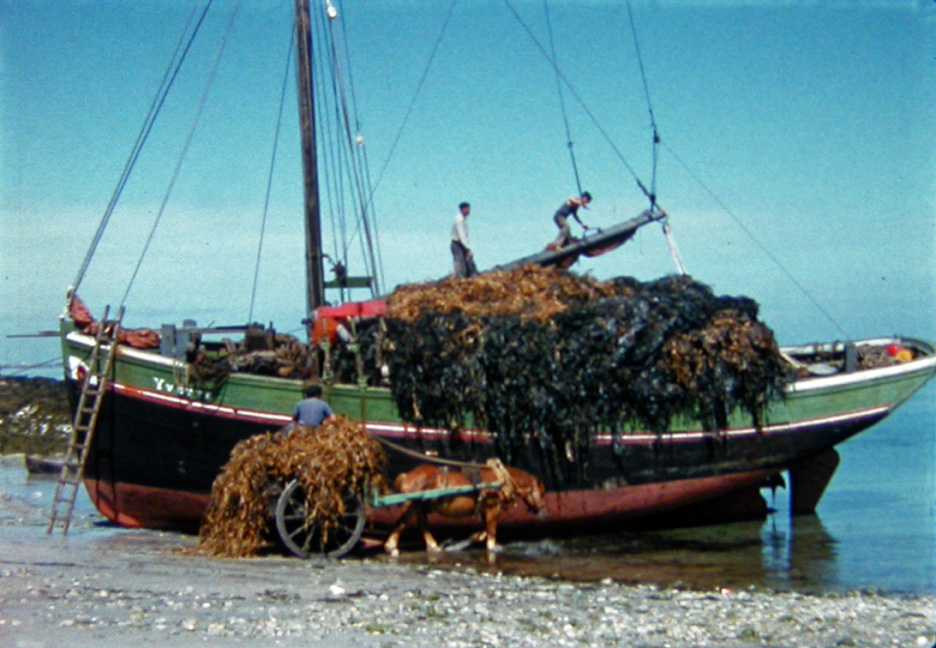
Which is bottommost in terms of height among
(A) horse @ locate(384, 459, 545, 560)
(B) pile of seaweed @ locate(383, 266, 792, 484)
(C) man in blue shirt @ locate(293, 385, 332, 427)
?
(A) horse @ locate(384, 459, 545, 560)

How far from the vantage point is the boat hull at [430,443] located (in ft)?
53.2

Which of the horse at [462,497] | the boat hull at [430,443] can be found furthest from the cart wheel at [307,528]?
the boat hull at [430,443]

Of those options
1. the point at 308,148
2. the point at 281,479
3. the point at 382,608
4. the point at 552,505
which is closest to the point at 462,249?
the point at 308,148

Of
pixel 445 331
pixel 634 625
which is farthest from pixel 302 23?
pixel 634 625

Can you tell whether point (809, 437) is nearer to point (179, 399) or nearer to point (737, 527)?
point (737, 527)

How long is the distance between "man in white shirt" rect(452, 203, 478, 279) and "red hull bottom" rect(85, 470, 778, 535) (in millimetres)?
4014

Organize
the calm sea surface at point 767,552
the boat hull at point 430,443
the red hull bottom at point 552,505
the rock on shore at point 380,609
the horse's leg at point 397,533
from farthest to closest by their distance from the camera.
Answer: the red hull bottom at point 552,505 → the boat hull at point 430,443 → the horse's leg at point 397,533 → the calm sea surface at point 767,552 → the rock on shore at point 380,609

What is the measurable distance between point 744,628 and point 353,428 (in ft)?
18.8

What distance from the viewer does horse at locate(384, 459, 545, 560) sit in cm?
1558

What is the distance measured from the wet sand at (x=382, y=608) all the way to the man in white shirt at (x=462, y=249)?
5653mm

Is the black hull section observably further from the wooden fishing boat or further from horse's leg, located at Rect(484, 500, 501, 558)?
horse's leg, located at Rect(484, 500, 501, 558)

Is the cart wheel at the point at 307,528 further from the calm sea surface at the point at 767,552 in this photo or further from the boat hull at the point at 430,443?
the boat hull at the point at 430,443

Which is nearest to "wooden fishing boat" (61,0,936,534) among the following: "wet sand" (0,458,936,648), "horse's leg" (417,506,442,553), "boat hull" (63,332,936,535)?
"boat hull" (63,332,936,535)

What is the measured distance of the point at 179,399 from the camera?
53.4 ft
